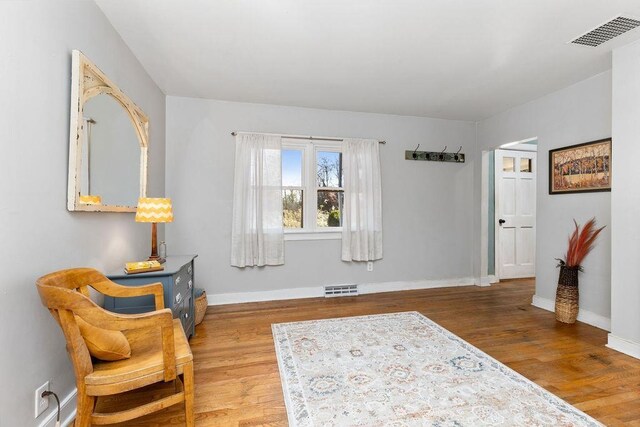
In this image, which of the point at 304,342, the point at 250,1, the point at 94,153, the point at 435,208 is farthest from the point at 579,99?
the point at 94,153

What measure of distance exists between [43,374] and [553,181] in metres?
4.75

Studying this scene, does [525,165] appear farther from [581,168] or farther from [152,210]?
[152,210]

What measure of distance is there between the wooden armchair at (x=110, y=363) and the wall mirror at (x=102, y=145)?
1.84ft

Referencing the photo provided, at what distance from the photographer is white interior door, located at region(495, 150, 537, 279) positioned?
15.9 feet

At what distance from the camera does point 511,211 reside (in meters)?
4.92

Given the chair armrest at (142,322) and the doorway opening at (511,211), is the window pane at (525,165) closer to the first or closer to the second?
the doorway opening at (511,211)

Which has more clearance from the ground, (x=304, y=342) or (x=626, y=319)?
(x=626, y=319)

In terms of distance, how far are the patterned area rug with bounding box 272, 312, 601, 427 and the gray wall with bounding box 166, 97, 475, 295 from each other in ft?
4.27

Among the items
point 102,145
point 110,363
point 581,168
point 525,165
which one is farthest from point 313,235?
point 525,165

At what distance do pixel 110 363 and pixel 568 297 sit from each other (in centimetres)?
397

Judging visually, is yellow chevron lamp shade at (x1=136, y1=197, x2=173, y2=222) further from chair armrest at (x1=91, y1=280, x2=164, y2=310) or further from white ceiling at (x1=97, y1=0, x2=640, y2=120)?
white ceiling at (x1=97, y1=0, x2=640, y2=120)

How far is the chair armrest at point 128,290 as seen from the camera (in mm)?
1794

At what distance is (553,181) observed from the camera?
344 centimetres

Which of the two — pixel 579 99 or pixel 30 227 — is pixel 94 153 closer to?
pixel 30 227
